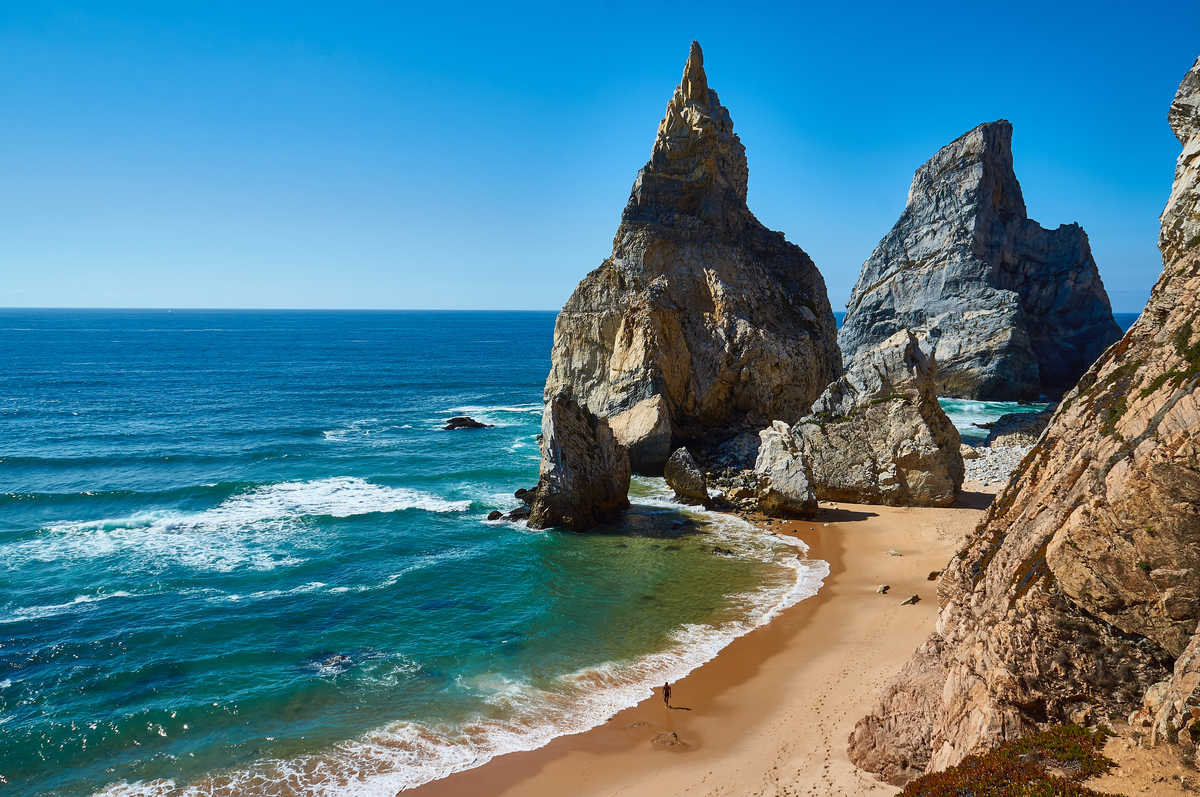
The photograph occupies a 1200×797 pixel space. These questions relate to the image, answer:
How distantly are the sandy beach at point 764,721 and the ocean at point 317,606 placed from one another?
36.4 inches

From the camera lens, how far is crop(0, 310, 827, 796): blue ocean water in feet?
60.7

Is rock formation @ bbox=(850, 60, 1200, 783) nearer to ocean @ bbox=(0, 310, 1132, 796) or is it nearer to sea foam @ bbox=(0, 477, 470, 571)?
ocean @ bbox=(0, 310, 1132, 796)

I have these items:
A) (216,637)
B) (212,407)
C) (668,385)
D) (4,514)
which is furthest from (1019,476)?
(212,407)

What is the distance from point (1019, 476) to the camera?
54.5 ft

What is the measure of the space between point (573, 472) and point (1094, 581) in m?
27.0

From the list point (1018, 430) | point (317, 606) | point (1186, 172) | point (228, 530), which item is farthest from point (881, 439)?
point (228, 530)

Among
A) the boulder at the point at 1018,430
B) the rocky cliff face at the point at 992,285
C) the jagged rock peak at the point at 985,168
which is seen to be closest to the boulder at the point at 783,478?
the boulder at the point at 1018,430

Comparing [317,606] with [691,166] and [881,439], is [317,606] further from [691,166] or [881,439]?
[691,166]

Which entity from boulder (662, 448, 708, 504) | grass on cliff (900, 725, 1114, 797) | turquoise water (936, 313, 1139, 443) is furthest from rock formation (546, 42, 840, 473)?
grass on cliff (900, 725, 1114, 797)

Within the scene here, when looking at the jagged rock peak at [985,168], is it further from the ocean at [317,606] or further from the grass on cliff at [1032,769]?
the grass on cliff at [1032,769]

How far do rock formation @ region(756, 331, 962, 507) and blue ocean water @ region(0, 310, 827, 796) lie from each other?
6.31m

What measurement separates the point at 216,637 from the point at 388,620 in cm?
591

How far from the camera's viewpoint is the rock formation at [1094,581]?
10477 millimetres

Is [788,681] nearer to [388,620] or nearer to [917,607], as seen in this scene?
[917,607]
